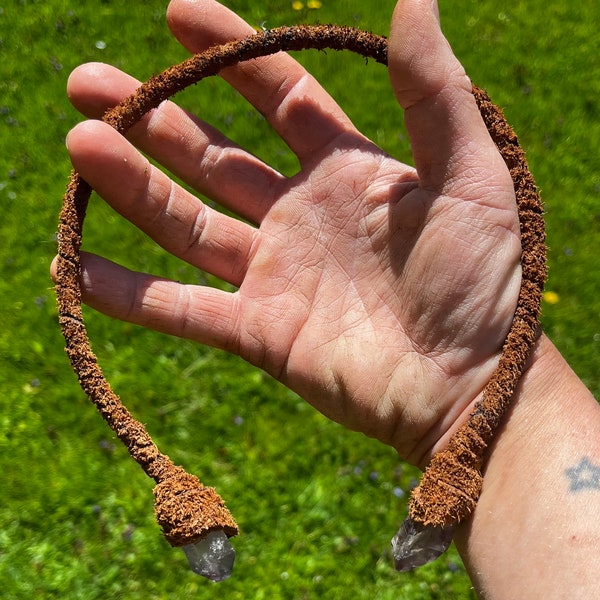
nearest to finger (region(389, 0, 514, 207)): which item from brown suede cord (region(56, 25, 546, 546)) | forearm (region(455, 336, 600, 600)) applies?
brown suede cord (region(56, 25, 546, 546))

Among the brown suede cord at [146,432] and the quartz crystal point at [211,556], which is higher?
the brown suede cord at [146,432]

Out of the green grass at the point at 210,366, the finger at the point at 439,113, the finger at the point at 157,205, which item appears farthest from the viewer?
the green grass at the point at 210,366

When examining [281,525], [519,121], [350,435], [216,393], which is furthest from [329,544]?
[519,121]

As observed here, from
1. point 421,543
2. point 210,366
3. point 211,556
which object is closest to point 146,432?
point 211,556

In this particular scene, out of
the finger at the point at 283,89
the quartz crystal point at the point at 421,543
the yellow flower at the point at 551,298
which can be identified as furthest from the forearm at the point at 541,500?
the yellow flower at the point at 551,298

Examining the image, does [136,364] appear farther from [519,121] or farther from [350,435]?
[519,121]

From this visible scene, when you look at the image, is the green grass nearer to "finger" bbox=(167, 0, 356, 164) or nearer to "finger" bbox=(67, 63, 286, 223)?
"finger" bbox=(67, 63, 286, 223)

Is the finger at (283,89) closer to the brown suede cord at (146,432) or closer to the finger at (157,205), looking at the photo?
the brown suede cord at (146,432)

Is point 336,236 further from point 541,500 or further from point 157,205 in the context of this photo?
point 541,500
